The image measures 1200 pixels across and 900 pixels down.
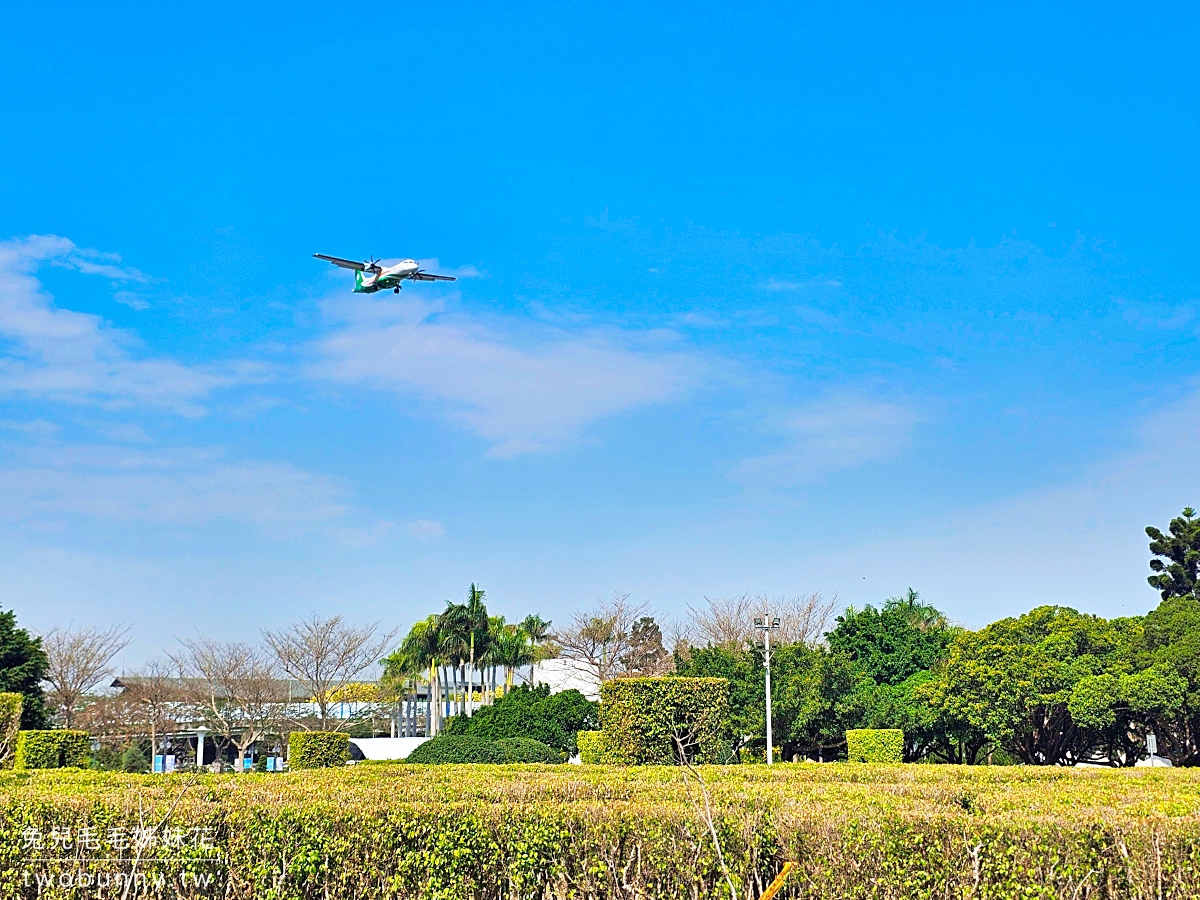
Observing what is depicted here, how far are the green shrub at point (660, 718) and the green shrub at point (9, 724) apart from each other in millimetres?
10760

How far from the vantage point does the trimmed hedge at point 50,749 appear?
60.6 feet

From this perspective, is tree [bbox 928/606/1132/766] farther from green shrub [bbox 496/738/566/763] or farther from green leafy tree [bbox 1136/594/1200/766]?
green shrub [bbox 496/738/566/763]

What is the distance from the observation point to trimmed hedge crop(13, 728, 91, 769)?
1847cm

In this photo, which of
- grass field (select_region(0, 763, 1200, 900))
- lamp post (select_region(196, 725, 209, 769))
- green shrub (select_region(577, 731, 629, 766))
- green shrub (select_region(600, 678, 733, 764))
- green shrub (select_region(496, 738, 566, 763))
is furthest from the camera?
lamp post (select_region(196, 725, 209, 769))

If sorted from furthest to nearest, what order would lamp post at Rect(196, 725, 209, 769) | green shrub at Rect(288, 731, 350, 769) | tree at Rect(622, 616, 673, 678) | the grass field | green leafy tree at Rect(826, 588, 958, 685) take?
tree at Rect(622, 616, 673, 678) < lamp post at Rect(196, 725, 209, 769) < green leafy tree at Rect(826, 588, 958, 685) < green shrub at Rect(288, 731, 350, 769) < the grass field

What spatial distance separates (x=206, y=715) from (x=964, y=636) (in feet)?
96.2

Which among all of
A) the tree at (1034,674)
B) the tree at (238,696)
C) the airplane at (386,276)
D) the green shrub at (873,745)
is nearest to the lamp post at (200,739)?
the tree at (238,696)

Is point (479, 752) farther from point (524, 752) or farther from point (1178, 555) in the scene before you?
point (1178, 555)

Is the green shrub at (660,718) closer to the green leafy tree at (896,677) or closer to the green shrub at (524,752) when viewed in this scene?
the green shrub at (524,752)

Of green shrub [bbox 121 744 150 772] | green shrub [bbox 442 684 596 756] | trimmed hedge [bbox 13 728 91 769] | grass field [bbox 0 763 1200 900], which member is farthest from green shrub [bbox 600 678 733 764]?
green shrub [bbox 121 744 150 772]

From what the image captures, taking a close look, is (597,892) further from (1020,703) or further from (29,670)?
(29,670)

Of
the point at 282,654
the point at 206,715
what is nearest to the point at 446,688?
the point at 282,654

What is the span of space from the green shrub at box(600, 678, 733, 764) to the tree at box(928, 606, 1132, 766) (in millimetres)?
9788

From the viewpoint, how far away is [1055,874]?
228 inches
